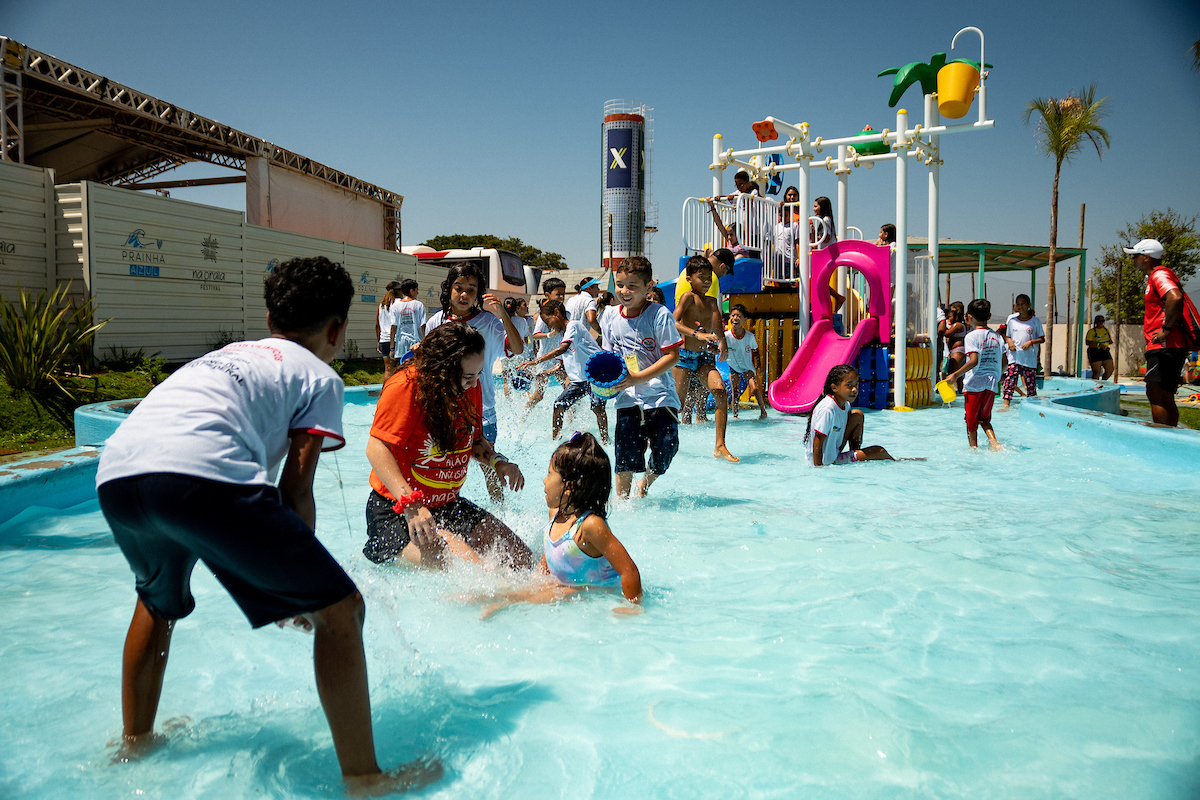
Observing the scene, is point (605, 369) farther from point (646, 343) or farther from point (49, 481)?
point (49, 481)

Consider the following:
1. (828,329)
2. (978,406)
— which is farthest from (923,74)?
A: (978,406)

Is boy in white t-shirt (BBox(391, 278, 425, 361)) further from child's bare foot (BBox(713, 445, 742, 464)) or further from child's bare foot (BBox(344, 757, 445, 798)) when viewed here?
child's bare foot (BBox(344, 757, 445, 798))

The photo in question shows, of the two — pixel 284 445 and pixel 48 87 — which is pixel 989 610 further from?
pixel 48 87

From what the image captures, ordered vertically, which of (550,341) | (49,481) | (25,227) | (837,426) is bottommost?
(49,481)

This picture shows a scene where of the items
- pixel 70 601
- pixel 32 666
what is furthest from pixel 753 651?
pixel 70 601

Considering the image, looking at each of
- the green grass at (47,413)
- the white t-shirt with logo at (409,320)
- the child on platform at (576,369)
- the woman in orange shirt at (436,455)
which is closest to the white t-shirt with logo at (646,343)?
the woman in orange shirt at (436,455)

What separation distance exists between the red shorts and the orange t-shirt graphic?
5986 millimetres

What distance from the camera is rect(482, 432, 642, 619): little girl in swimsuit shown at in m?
3.34

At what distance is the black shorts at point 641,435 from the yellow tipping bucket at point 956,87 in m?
7.86

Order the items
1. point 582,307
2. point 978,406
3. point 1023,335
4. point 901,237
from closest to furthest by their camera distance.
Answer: point 978,406, point 582,307, point 901,237, point 1023,335

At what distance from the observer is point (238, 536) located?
181 centimetres

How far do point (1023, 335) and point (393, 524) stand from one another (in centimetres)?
1069

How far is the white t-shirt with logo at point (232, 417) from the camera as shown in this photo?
180cm

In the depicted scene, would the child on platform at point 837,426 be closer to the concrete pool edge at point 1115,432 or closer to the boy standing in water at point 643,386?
the boy standing in water at point 643,386
